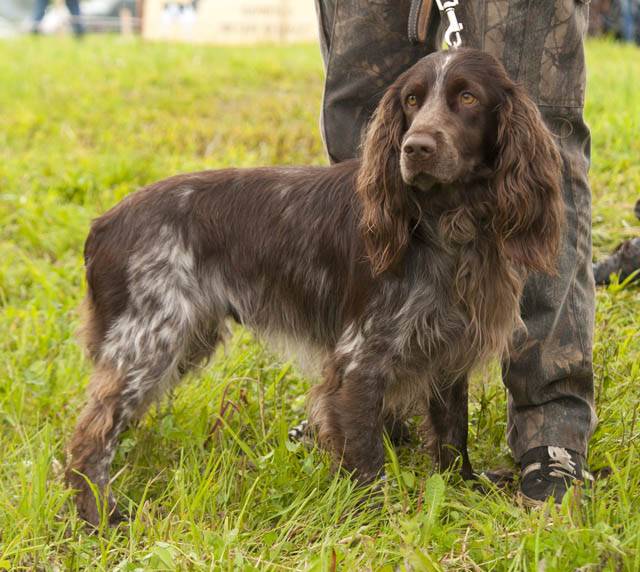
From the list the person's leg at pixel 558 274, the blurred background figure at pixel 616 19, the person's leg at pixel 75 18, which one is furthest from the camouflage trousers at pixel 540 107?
the person's leg at pixel 75 18

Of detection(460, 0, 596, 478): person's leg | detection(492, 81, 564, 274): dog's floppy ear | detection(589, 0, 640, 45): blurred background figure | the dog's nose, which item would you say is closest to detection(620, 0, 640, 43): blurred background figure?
detection(589, 0, 640, 45): blurred background figure

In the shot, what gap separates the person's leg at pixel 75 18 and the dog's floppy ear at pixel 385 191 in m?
13.8

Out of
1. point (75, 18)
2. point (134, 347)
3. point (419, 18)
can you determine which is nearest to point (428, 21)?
point (419, 18)

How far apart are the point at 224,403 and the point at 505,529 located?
1.27m

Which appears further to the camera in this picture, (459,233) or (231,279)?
(231,279)

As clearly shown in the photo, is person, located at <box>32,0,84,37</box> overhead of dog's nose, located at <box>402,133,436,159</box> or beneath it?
beneath

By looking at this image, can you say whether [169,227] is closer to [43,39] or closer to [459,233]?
[459,233]

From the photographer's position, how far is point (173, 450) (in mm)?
3566

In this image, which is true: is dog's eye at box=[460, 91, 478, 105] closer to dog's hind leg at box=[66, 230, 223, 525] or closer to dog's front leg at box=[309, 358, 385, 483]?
dog's front leg at box=[309, 358, 385, 483]

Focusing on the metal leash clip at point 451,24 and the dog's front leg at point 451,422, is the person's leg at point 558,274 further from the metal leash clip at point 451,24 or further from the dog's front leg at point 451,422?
the dog's front leg at point 451,422

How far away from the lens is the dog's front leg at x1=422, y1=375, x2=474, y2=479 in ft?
10.9

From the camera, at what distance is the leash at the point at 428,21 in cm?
306

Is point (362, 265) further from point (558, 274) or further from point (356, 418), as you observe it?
point (558, 274)

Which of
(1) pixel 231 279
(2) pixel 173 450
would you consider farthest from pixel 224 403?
(1) pixel 231 279
